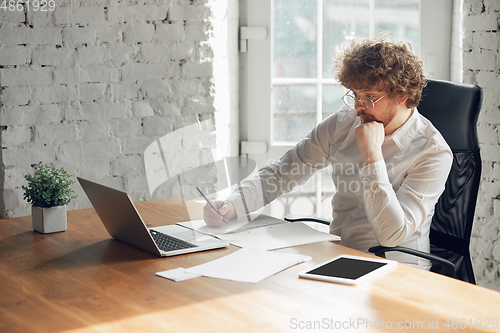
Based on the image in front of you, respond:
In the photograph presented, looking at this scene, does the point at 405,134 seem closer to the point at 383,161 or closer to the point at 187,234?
the point at 383,161

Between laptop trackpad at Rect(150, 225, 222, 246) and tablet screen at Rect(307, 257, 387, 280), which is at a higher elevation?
laptop trackpad at Rect(150, 225, 222, 246)

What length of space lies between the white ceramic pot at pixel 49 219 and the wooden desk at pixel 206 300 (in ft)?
0.67

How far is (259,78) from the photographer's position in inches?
107

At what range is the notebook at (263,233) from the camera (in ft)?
4.55

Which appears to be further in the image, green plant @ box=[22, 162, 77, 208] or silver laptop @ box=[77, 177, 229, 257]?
green plant @ box=[22, 162, 77, 208]

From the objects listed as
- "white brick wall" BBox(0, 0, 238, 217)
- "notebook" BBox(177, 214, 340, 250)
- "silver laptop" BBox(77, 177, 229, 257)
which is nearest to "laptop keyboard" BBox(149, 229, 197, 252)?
"silver laptop" BBox(77, 177, 229, 257)

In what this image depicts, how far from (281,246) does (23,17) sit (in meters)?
1.60

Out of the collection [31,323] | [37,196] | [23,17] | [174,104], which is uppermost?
[23,17]

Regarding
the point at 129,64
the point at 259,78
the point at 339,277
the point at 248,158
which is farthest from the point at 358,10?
the point at 339,277

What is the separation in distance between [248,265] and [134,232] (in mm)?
330

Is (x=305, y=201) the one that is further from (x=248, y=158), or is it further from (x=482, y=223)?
(x=482, y=223)

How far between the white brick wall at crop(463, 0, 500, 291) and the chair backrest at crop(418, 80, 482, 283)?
700 millimetres

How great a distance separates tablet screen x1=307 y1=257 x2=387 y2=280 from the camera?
113cm

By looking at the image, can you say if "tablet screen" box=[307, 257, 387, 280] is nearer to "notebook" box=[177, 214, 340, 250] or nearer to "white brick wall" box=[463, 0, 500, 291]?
"notebook" box=[177, 214, 340, 250]
